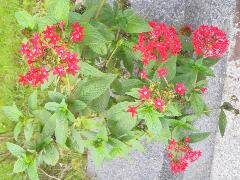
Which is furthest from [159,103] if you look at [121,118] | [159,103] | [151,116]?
[121,118]

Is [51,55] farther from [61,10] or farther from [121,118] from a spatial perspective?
[121,118]

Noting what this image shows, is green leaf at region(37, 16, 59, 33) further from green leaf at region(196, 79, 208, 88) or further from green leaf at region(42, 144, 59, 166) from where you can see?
green leaf at region(196, 79, 208, 88)

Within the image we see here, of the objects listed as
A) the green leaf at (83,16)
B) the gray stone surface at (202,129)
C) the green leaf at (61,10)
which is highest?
the green leaf at (61,10)

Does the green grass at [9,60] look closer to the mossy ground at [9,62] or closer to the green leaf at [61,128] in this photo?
the mossy ground at [9,62]

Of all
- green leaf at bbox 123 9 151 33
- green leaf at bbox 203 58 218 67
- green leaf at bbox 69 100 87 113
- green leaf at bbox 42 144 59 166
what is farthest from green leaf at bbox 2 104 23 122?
green leaf at bbox 203 58 218 67

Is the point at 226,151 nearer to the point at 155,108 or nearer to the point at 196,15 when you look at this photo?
the point at 196,15

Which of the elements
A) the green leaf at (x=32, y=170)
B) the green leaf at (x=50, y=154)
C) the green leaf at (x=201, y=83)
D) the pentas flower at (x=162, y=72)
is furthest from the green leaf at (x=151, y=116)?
the green leaf at (x=32, y=170)

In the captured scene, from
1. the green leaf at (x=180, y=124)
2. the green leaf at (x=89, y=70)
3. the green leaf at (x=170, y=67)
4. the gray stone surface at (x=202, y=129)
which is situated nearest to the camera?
the green leaf at (x=89, y=70)
